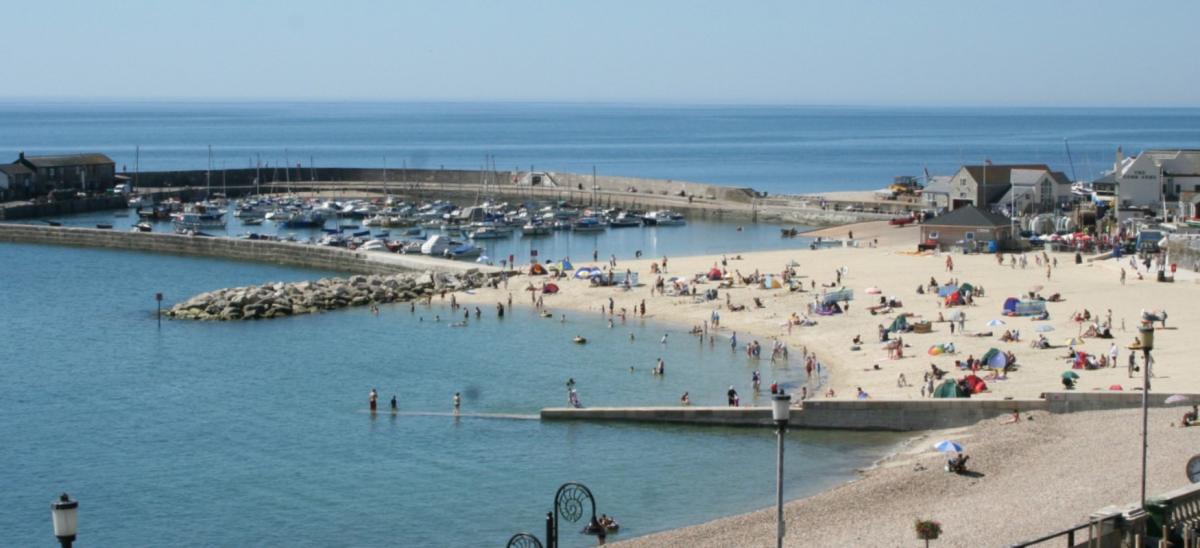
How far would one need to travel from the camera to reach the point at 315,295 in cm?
5800

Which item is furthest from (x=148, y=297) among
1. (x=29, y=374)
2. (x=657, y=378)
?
(x=657, y=378)

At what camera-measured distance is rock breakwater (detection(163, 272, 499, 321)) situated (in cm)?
5575

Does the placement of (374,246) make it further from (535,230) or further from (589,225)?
(589,225)

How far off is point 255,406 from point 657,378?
35.6 ft

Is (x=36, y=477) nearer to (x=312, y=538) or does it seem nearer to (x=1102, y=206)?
(x=312, y=538)

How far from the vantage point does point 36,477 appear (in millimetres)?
32750

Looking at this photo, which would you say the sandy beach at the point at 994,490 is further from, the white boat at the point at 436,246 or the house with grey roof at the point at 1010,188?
the house with grey roof at the point at 1010,188

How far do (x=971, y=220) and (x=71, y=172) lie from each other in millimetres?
68979

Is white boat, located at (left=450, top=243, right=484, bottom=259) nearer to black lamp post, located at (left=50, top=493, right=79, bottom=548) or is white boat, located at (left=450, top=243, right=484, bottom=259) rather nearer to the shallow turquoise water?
the shallow turquoise water

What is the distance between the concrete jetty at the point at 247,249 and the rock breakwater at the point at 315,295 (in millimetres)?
2117


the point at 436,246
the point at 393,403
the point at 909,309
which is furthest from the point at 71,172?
the point at 393,403

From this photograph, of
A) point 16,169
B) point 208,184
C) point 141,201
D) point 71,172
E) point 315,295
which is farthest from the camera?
point 208,184

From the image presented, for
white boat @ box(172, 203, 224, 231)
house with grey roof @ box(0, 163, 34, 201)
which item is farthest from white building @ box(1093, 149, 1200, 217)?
house with grey roof @ box(0, 163, 34, 201)

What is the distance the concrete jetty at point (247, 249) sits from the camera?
67688mm
